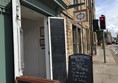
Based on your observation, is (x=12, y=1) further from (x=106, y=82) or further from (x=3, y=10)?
(x=106, y=82)

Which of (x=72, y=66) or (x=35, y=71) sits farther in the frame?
(x=35, y=71)

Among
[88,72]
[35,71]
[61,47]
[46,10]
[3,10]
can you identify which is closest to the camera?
[3,10]

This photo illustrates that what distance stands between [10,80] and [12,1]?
5.38ft

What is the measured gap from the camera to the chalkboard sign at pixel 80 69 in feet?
21.7

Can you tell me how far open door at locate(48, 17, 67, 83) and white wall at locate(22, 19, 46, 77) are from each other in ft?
2.24

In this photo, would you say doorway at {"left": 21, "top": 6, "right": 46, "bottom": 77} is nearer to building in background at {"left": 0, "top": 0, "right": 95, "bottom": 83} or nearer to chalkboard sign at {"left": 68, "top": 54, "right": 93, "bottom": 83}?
building in background at {"left": 0, "top": 0, "right": 95, "bottom": 83}

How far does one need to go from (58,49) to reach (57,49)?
75 millimetres

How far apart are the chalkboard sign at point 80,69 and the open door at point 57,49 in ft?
2.26

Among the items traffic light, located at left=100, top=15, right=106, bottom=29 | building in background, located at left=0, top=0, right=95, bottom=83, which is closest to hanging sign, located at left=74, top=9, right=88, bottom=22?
building in background, located at left=0, top=0, right=95, bottom=83

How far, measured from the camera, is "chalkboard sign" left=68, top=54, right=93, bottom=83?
21.7ft

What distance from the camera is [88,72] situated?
21.7 feet

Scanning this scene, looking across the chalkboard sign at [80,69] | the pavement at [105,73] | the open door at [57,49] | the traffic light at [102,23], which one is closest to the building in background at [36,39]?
the open door at [57,49]

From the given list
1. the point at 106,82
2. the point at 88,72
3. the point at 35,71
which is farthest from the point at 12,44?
the point at 106,82

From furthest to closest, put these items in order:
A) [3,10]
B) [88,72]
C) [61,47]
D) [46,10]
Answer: [61,47], [46,10], [88,72], [3,10]
